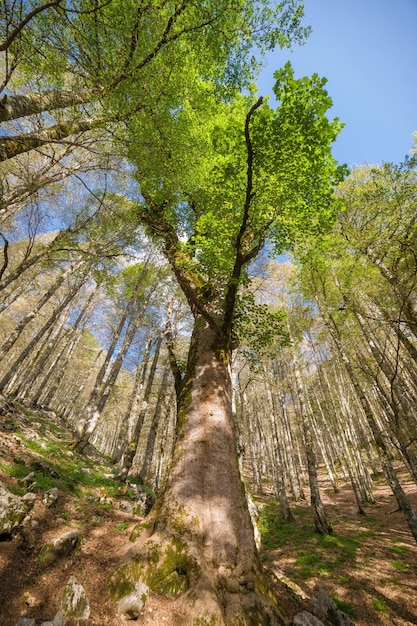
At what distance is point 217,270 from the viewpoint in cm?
599

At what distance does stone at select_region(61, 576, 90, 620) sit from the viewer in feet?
8.34

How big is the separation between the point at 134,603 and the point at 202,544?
839 millimetres

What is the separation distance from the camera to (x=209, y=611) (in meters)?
2.54

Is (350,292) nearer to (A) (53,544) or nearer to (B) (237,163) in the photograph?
(B) (237,163)

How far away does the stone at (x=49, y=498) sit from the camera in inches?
198

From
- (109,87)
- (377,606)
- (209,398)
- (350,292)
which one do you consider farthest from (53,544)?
(350,292)

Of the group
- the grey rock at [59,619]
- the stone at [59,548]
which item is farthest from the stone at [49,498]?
the grey rock at [59,619]

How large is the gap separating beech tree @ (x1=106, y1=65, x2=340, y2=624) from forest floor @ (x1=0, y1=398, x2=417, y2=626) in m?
0.76

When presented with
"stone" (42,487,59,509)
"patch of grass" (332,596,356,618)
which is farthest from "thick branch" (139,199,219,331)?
"patch of grass" (332,596,356,618)

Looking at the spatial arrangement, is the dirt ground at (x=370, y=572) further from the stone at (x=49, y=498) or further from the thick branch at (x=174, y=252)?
the thick branch at (x=174, y=252)

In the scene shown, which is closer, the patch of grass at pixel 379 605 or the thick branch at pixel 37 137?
the thick branch at pixel 37 137

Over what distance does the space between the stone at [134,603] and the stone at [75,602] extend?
326 mm

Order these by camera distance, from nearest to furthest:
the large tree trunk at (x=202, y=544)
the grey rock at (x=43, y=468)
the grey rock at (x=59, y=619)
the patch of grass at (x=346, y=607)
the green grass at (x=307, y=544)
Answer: the grey rock at (x=59, y=619), the large tree trunk at (x=202, y=544), the patch of grass at (x=346, y=607), the grey rock at (x=43, y=468), the green grass at (x=307, y=544)

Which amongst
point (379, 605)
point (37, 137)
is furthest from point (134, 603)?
point (37, 137)
